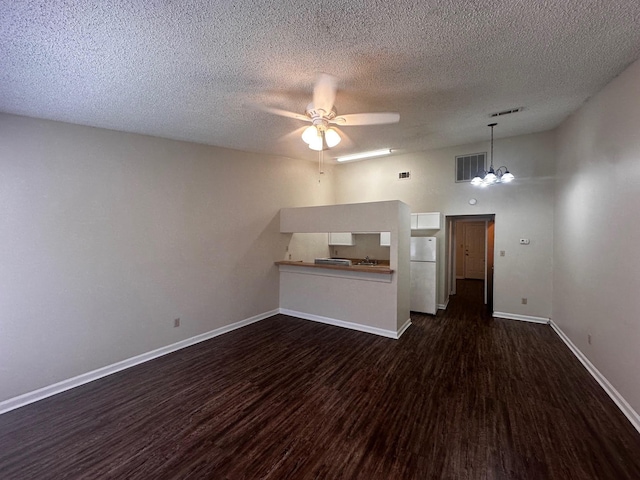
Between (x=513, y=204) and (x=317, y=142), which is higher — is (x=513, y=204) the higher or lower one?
the lower one

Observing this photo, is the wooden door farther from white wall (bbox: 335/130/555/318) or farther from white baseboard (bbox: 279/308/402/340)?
white baseboard (bbox: 279/308/402/340)

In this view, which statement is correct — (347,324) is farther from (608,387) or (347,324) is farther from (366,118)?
(366,118)

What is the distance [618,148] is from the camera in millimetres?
2615

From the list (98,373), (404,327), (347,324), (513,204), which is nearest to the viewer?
(98,373)

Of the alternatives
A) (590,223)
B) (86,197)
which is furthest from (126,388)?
(590,223)

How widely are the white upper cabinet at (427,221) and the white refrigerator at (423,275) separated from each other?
27cm

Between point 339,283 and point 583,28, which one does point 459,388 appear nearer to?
point 339,283

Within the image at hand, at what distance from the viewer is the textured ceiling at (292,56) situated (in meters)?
1.67

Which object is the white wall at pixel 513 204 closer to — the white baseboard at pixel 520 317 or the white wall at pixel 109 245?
the white baseboard at pixel 520 317

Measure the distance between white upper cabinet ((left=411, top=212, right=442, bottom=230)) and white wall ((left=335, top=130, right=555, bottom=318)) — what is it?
0.98 ft

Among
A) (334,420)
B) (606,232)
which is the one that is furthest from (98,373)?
(606,232)

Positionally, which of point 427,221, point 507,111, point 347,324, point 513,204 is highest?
point 507,111

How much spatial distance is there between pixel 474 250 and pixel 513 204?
5148mm

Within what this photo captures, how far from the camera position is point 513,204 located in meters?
4.88
